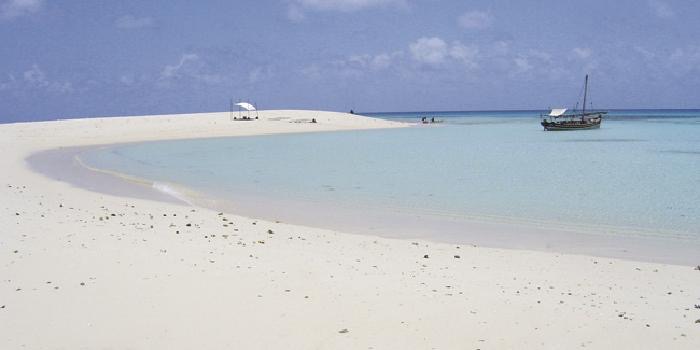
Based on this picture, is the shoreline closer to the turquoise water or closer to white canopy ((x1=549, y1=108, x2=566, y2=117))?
the turquoise water

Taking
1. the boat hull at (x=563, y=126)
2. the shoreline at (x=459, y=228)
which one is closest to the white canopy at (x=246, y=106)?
the boat hull at (x=563, y=126)

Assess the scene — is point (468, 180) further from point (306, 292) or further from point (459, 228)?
point (306, 292)

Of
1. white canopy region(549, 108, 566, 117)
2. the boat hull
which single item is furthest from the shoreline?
white canopy region(549, 108, 566, 117)

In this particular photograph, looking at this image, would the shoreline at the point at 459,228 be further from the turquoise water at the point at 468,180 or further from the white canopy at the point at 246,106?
the white canopy at the point at 246,106

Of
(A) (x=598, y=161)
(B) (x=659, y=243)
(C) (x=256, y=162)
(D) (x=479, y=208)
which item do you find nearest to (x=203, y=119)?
(C) (x=256, y=162)

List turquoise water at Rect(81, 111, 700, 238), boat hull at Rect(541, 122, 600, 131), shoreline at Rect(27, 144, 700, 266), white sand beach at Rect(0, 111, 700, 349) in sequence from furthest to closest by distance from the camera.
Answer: boat hull at Rect(541, 122, 600, 131) → turquoise water at Rect(81, 111, 700, 238) → shoreline at Rect(27, 144, 700, 266) → white sand beach at Rect(0, 111, 700, 349)

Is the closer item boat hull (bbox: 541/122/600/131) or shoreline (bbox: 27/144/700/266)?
shoreline (bbox: 27/144/700/266)

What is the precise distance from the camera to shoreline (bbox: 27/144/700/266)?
32.7 feet

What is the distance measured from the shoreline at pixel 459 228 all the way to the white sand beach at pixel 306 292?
2.53 feet

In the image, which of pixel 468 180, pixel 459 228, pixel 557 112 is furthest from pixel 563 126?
pixel 459 228

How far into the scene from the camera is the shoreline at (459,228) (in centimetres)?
995

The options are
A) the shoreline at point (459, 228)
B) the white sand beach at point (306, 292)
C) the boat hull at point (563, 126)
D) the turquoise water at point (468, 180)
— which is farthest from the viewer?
the boat hull at point (563, 126)

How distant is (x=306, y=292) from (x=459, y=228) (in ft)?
18.7

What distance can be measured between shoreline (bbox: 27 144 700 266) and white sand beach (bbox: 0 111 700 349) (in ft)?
2.53
